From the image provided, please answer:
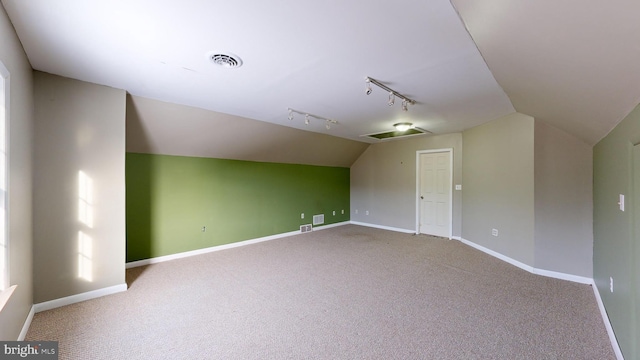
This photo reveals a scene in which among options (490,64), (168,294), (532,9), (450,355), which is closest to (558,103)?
(490,64)

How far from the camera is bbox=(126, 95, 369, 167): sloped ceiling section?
3.43 m

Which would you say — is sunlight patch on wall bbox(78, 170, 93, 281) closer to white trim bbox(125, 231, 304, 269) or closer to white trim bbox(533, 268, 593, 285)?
white trim bbox(125, 231, 304, 269)

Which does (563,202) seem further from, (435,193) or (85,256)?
(85,256)

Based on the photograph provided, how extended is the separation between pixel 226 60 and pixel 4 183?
178 centimetres

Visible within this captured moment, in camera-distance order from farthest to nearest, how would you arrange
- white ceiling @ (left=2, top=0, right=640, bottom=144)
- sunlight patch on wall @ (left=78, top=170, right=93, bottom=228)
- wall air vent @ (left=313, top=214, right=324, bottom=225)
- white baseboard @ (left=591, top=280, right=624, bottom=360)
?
wall air vent @ (left=313, top=214, right=324, bottom=225) < sunlight patch on wall @ (left=78, top=170, right=93, bottom=228) < white baseboard @ (left=591, top=280, right=624, bottom=360) < white ceiling @ (left=2, top=0, right=640, bottom=144)

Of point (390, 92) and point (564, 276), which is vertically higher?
point (390, 92)

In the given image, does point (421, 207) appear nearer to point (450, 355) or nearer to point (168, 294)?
point (450, 355)

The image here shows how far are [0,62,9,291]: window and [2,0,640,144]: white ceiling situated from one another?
18.7 inches

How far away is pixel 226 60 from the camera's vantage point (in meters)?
2.16

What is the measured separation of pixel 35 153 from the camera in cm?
243

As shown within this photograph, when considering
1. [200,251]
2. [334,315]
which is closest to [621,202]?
[334,315]

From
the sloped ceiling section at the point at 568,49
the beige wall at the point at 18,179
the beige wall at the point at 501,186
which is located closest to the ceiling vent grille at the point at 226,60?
the beige wall at the point at 18,179

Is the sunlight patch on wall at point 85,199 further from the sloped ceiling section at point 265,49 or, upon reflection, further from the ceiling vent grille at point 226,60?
the ceiling vent grille at point 226,60

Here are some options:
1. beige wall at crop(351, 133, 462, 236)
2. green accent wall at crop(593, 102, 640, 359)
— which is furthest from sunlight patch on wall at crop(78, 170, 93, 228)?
beige wall at crop(351, 133, 462, 236)
